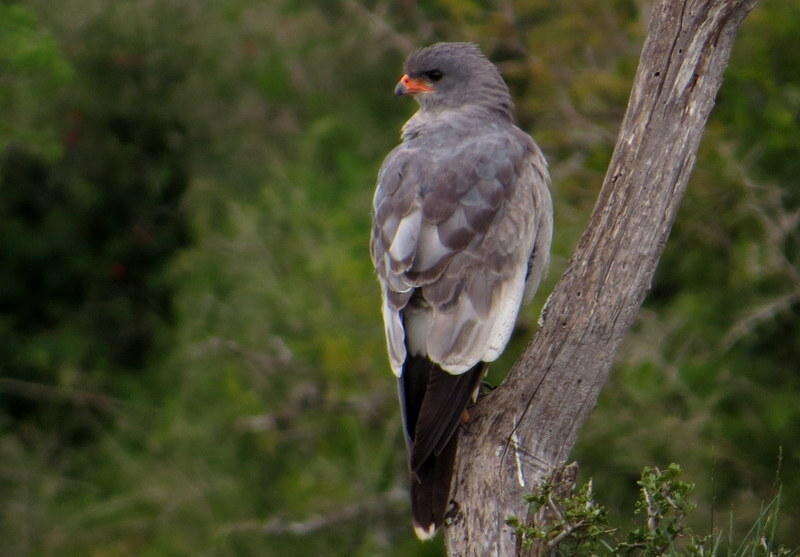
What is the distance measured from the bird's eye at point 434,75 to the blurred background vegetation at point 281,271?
238 cm

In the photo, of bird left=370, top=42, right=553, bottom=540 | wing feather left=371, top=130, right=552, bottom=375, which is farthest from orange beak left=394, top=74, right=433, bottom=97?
wing feather left=371, top=130, right=552, bottom=375

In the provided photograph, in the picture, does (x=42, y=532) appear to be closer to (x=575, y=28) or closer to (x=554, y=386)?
(x=575, y=28)

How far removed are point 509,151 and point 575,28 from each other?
16.8 feet

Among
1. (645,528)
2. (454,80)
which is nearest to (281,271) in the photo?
(454,80)

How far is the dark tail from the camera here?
4871 mm

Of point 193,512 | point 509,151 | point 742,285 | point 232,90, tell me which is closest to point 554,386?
point 509,151

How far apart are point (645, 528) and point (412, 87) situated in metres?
2.90

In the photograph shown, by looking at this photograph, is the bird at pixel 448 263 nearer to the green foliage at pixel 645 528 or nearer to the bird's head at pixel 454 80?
the bird's head at pixel 454 80

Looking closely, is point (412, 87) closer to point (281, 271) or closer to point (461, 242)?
point (461, 242)

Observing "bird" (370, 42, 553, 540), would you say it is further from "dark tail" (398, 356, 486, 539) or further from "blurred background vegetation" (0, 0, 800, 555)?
"blurred background vegetation" (0, 0, 800, 555)

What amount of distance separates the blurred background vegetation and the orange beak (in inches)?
94.6

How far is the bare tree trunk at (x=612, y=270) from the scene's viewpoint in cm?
484

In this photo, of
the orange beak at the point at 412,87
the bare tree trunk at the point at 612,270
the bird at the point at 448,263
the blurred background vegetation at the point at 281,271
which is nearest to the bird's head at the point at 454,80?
the orange beak at the point at 412,87

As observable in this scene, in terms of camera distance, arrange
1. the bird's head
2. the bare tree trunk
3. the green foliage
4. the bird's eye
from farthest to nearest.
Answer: the bird's eye
the bird's head
the bare tree trunk
the green foliage
